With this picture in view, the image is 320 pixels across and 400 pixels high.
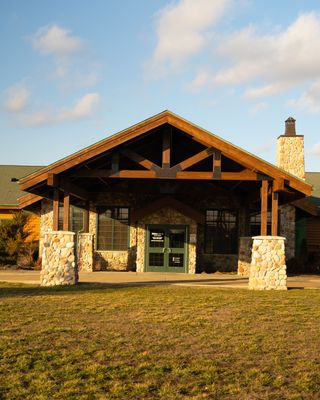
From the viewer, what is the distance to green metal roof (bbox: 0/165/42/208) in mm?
24359

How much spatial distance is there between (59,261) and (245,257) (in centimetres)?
777

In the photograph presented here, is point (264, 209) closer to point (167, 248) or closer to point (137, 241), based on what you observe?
point (167, 248)

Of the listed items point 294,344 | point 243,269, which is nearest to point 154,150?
point 243,269

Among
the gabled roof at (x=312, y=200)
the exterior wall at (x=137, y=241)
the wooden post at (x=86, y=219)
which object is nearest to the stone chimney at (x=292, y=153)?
the gabled roof at (x=312, y=200)

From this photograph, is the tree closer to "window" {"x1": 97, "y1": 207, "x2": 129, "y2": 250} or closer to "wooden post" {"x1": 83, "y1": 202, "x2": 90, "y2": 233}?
"wooden post" {"x1": 83, "y1": 202, "x2": 90, "y2": 233}

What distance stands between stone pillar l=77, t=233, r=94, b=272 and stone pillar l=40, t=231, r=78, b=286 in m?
5.60

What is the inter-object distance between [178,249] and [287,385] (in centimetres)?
1386

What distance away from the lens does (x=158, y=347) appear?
688 centimetres

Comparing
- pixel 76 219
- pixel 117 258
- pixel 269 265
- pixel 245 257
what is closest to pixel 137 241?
pixel 117 258

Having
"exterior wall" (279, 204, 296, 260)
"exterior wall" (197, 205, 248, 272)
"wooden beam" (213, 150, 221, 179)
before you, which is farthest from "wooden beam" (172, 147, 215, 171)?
"exterior wall" (279, 204, 296, 260)

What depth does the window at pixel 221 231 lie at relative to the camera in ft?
66.0

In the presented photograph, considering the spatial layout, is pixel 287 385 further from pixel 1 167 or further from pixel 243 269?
pixel 1 167

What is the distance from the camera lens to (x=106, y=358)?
20.5 feet

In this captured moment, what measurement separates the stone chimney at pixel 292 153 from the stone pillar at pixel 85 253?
9.80 meters
